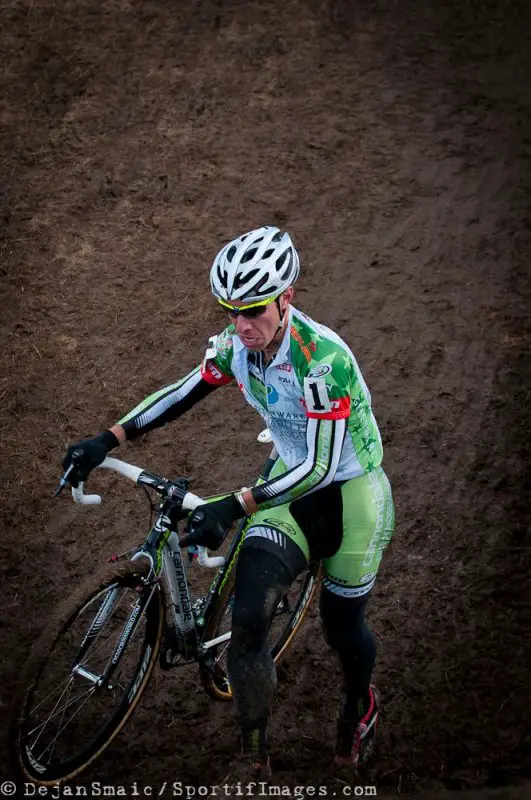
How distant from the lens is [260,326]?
4.46 metres

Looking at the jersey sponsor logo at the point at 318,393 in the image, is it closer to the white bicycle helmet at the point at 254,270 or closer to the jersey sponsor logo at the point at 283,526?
the white bicycle helmet at the point at 254,270

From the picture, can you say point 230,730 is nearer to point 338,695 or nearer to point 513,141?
point 338,695

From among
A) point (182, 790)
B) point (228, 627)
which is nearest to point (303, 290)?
point (228, 627)

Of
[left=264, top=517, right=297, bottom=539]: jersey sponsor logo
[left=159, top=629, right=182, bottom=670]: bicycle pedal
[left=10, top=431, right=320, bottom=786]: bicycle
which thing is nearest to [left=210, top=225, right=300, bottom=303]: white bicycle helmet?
[left=10, top=431, right=320, bottom=786]: bicycle

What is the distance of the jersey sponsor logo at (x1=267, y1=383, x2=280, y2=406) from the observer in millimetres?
4661

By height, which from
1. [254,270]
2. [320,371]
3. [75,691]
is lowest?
[75,691]

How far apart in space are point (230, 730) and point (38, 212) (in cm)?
709

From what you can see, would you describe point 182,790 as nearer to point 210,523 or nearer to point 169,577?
point 169,577

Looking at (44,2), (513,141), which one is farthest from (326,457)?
(44,2)

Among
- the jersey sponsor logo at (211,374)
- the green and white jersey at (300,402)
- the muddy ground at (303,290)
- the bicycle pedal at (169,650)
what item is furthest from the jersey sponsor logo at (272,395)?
the muddy ground at (303,290)

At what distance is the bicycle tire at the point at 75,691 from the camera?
458 centimetres

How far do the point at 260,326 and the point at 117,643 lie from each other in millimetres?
2119

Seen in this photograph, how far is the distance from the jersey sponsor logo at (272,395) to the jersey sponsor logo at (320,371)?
32 cm

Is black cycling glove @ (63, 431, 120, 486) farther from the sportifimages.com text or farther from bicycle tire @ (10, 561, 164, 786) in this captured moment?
the sportifimages.com text
